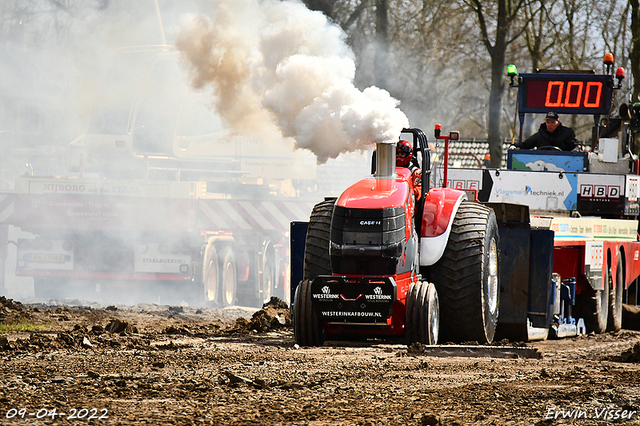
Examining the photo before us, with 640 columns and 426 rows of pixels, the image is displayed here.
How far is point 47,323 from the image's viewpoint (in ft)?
31.3

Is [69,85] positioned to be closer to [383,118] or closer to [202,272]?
[202,272]

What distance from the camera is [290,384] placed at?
5.39 m

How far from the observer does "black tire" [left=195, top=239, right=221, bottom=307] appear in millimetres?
14320

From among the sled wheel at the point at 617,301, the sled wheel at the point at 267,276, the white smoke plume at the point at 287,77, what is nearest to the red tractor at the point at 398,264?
the white smoke plume at the point at 287,77

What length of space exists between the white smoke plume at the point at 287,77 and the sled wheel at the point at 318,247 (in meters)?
0.72

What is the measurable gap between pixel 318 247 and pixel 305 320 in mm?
760

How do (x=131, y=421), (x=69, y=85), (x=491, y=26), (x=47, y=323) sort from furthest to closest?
(x=491, y=26)
(x=69, y=85)
(x=47, y=323)
(x=131, y=421)

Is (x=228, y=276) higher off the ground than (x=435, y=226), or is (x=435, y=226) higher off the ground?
(x=435, y=226)

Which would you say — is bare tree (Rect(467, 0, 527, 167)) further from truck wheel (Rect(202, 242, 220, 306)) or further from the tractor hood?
the tractor hood

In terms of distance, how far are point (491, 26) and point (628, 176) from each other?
15.9m

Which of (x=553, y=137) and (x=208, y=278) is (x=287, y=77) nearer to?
(x=553, y=137)

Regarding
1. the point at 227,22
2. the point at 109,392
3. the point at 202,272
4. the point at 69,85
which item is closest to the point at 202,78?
the point at 227,22
